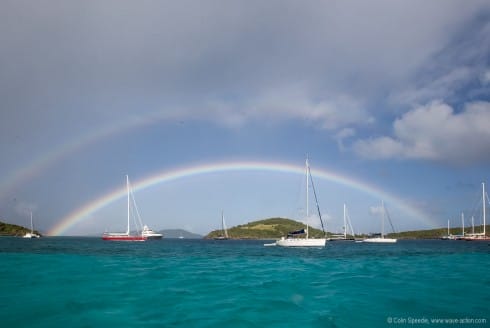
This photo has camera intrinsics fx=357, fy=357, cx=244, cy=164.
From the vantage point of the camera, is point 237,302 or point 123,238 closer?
point 237,302

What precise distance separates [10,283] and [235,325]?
54.0 feet

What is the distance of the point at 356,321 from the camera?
46.2ft

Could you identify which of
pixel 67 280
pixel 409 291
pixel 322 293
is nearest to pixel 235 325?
pixel 322 293

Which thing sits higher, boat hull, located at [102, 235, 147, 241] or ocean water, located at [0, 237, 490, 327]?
ocean water, located at [0, 237, 490, 327]

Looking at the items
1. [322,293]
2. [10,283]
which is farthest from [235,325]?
[10,283]

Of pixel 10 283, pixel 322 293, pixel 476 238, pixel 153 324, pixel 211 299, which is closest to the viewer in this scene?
pixel 153 324

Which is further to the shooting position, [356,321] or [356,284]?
[356,284]

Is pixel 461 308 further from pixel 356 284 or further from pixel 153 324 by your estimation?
pixel 153 324

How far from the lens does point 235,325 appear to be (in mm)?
13352

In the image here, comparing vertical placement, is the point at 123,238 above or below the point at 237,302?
below

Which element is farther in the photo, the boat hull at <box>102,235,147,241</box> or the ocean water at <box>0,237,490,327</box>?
the boat hull at <box>102,235,147,241</box>

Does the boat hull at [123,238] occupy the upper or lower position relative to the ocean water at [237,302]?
lower

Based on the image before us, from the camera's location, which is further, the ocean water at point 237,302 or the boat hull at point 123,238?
the boat hull at point 123,238

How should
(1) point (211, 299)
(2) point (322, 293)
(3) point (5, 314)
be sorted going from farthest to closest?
(2) point (322, 293) < (1) point (211, 299) < (3) point (5, 314)
